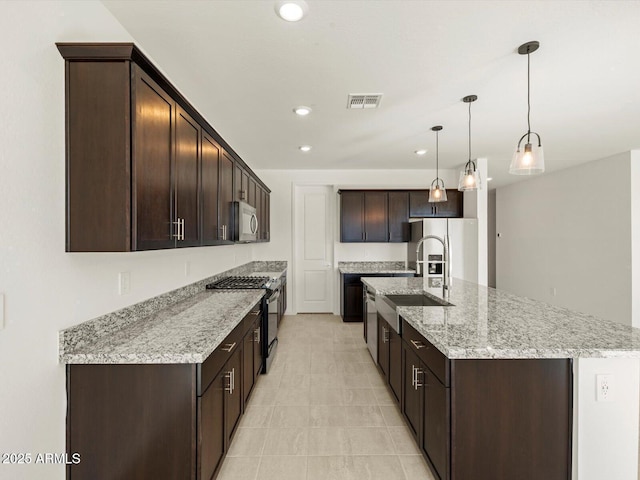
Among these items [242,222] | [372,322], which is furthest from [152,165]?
[372,322]

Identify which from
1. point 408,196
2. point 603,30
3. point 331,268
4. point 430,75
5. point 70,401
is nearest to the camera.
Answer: point 70,401

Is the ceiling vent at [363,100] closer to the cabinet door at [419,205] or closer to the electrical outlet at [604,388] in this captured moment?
the electrical outlet at [604,388]

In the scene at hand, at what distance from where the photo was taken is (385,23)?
1884mm

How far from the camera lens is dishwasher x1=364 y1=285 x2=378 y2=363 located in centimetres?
345

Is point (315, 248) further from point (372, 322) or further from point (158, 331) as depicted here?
point (158, 331)

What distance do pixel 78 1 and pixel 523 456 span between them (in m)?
3.13

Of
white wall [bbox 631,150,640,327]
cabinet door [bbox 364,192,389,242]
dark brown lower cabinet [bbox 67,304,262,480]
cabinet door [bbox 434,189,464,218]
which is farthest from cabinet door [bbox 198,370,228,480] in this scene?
white wall [bbox 631,150,640,327]

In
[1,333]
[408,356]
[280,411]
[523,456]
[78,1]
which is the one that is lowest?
[280,411]

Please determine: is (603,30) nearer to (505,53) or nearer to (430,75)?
(505,53)

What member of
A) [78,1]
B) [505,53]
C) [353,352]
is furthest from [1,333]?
[353,352]

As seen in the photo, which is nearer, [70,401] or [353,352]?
[70,401]

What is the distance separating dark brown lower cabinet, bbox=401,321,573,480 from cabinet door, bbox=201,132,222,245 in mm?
1886

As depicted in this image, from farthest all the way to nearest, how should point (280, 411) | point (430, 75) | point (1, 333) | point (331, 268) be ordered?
point (331, 268)
point (280, 411)
point (430, 75)
point (1, 333)

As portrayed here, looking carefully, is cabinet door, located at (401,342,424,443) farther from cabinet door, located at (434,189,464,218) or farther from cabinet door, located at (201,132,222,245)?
cabinet door, located at (434,189,464,218)
